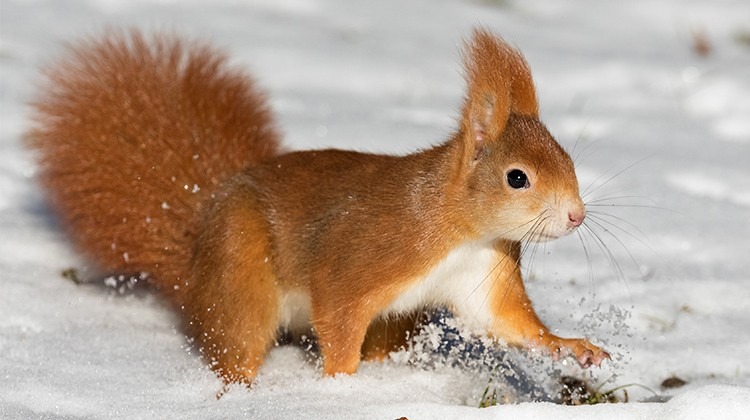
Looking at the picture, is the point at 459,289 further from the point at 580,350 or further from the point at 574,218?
the point at 574,218

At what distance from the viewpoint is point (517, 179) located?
9.09ft

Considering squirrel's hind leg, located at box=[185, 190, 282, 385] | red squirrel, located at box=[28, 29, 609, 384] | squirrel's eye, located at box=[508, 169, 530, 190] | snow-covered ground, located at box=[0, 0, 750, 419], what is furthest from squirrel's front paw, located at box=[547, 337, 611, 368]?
squirrel's hind leg, located at box=[185, 190, 282, 385]

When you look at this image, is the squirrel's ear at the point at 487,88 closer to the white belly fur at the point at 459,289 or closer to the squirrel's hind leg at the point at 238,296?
the white belly fur at the point at 459,289

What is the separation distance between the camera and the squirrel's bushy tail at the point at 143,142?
3.59 m

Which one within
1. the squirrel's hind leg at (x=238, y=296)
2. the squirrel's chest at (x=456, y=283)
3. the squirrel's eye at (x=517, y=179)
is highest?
the squirrel's eye at (x=517, y=179)

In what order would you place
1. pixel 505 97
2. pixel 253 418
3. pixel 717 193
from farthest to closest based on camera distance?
pixel 717 193, pixel 505 97, pixel 253 418

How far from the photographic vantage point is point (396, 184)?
Result: 119 inches

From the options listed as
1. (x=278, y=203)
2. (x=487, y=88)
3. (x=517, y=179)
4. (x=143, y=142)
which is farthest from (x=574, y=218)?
(x=143, y=142)

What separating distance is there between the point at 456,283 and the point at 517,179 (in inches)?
15.2

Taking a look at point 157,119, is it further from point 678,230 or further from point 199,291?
point 678,230

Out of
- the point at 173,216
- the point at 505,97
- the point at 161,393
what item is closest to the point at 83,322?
the point at 173,216

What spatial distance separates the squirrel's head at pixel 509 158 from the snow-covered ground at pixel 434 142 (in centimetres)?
24

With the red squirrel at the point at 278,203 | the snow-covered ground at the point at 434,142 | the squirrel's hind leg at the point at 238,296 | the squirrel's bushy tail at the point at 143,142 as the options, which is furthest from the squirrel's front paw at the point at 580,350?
the squirrel's bushy tail at the point at 143,142

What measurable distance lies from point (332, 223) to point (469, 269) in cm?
38
